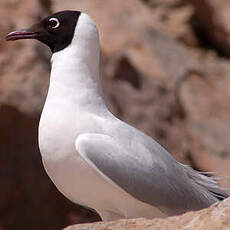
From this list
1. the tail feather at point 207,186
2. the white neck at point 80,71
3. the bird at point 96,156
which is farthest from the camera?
the tail feather at point 207,186

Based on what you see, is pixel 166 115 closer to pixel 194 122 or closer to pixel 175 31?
pixel 194 122

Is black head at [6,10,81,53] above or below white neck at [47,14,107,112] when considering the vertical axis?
above

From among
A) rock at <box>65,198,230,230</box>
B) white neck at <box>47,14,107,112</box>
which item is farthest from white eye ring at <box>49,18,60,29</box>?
rock at <box>65,198,230,230</box>

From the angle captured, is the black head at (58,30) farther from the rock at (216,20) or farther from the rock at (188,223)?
the rock at (216,20)

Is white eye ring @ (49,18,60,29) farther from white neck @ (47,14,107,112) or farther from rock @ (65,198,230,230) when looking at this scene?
rock @ (65,198,230,230)

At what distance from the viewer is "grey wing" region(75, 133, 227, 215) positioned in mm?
3771

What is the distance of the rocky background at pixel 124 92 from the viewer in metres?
6.10

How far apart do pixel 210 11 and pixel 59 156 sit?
24.2ft

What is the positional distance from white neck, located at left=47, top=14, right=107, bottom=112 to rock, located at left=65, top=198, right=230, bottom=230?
100 centimetres

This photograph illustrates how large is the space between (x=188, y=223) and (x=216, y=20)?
7.98 m

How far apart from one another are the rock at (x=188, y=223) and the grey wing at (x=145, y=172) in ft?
2.12

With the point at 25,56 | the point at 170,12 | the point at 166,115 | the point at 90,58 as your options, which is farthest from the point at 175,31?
the point at 90,58

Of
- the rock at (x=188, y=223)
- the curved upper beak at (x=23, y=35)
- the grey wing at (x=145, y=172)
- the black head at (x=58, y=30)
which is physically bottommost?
the grey wing at (x=145, y=172)

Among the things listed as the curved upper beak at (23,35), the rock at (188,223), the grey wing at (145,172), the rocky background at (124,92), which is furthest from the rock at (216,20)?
the rock at (188,223)
